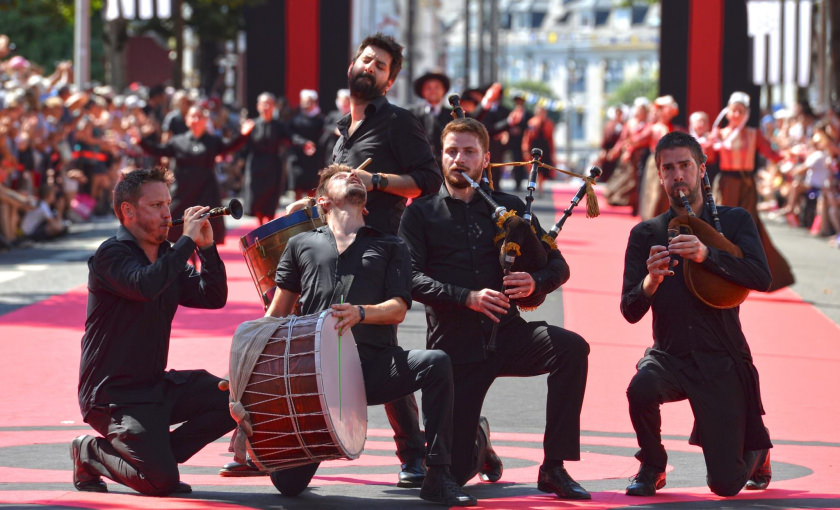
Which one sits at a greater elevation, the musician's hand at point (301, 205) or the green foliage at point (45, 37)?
the green foliage at point (45, 37)

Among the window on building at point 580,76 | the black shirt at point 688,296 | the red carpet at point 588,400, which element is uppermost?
the window on building at point 580,76

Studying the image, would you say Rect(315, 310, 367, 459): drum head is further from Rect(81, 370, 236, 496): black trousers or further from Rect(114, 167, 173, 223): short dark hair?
Rect(114, 167, 173, 223): short dark hair

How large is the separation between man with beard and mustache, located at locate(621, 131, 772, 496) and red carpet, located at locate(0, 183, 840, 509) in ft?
0.46

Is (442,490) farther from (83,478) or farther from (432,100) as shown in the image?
(432,100)

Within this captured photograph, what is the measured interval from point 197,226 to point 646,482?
6.73 feet

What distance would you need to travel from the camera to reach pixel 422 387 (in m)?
6.42

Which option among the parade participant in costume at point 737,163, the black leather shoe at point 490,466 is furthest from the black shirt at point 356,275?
the parade participant in costume at point 737,163

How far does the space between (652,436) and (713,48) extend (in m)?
21.8

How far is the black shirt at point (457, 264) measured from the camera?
22.2 ft

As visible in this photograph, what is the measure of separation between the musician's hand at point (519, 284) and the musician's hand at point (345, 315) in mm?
664

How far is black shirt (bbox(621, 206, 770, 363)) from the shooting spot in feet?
22.1

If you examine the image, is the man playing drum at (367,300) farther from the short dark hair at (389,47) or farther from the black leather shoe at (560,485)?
the short dark hair at (389,47)

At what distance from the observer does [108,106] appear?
24766 mm

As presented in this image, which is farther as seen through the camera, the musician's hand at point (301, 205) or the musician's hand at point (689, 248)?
the musician's hand at point (301, 205)
